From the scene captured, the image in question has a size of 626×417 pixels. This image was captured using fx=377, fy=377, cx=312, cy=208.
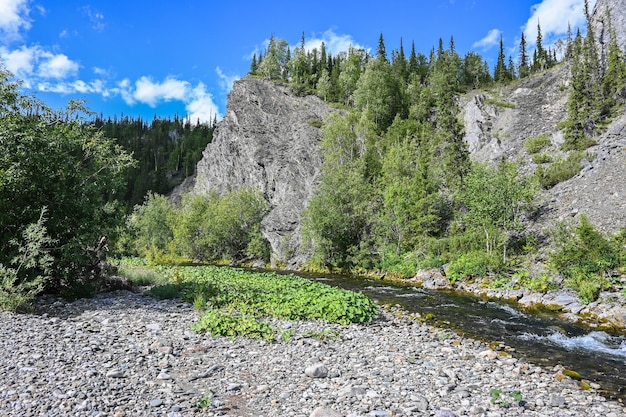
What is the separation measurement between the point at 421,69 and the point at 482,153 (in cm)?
7283

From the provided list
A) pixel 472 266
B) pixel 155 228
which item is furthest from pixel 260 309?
pixel 155 228

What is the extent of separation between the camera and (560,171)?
41188mm

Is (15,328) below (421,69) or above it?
below

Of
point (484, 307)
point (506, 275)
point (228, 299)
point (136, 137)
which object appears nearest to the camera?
point (228, 299)

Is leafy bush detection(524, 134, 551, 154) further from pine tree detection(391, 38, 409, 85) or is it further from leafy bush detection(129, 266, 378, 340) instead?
pine tree detection(391, 38, 409, 85)

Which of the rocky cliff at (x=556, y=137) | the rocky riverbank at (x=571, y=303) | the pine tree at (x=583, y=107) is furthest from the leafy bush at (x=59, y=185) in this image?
the pine tree at (x=583, y=107)

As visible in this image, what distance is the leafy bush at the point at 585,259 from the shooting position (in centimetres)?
2164

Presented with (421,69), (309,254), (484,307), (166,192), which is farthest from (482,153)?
(166,192)

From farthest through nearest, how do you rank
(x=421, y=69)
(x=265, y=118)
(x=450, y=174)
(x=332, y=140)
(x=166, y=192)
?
(x=166, y=192) → (x=421, y=69) → (x=265, y=118) → (x=332, y=140) → (x=450, y=174)

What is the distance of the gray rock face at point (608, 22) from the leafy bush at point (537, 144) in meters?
28.7

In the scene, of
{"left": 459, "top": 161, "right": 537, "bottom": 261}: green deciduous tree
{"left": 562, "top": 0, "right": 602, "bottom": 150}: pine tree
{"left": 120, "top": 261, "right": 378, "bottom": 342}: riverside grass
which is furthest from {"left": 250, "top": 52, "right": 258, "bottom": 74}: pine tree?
{"left": 120, "top": 261, "right": 378, "bottom": 342}: riverside grass

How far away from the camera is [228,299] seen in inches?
683

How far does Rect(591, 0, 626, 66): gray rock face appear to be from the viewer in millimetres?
65250

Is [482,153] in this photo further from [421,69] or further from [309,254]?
[421,69]
